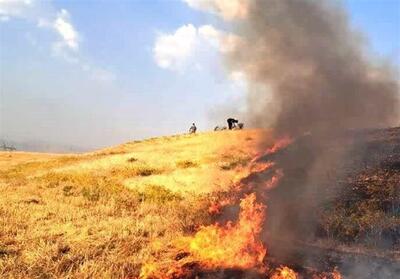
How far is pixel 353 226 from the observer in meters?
13.7

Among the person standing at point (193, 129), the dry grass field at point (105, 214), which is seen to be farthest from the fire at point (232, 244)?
the person standing at point (193, 129)

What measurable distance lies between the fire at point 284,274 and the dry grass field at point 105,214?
2.68 metres

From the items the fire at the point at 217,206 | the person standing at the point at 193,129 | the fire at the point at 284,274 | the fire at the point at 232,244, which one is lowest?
the fire at the point at 284,274

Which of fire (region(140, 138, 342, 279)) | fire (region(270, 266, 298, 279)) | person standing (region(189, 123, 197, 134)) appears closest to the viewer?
fire (region(270, 266, 298, 279))

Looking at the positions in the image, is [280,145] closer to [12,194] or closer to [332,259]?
[332,259]

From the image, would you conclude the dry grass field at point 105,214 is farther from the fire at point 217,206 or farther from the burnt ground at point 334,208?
the burnt ground at point 334,208

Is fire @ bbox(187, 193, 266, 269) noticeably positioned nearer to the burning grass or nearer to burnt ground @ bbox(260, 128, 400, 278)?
the burning grass

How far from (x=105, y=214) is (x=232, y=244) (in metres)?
6.45

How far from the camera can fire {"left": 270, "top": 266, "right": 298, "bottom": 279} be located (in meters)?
10.3

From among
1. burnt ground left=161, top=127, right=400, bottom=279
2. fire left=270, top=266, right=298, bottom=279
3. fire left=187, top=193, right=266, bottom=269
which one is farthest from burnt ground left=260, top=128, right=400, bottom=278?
fire left=270, top=266, right=298, bottom=279

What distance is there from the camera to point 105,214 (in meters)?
16.8

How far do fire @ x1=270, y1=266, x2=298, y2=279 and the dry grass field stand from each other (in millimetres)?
2683

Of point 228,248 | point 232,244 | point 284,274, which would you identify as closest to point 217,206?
point 232,244

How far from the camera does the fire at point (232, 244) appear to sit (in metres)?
11.3
